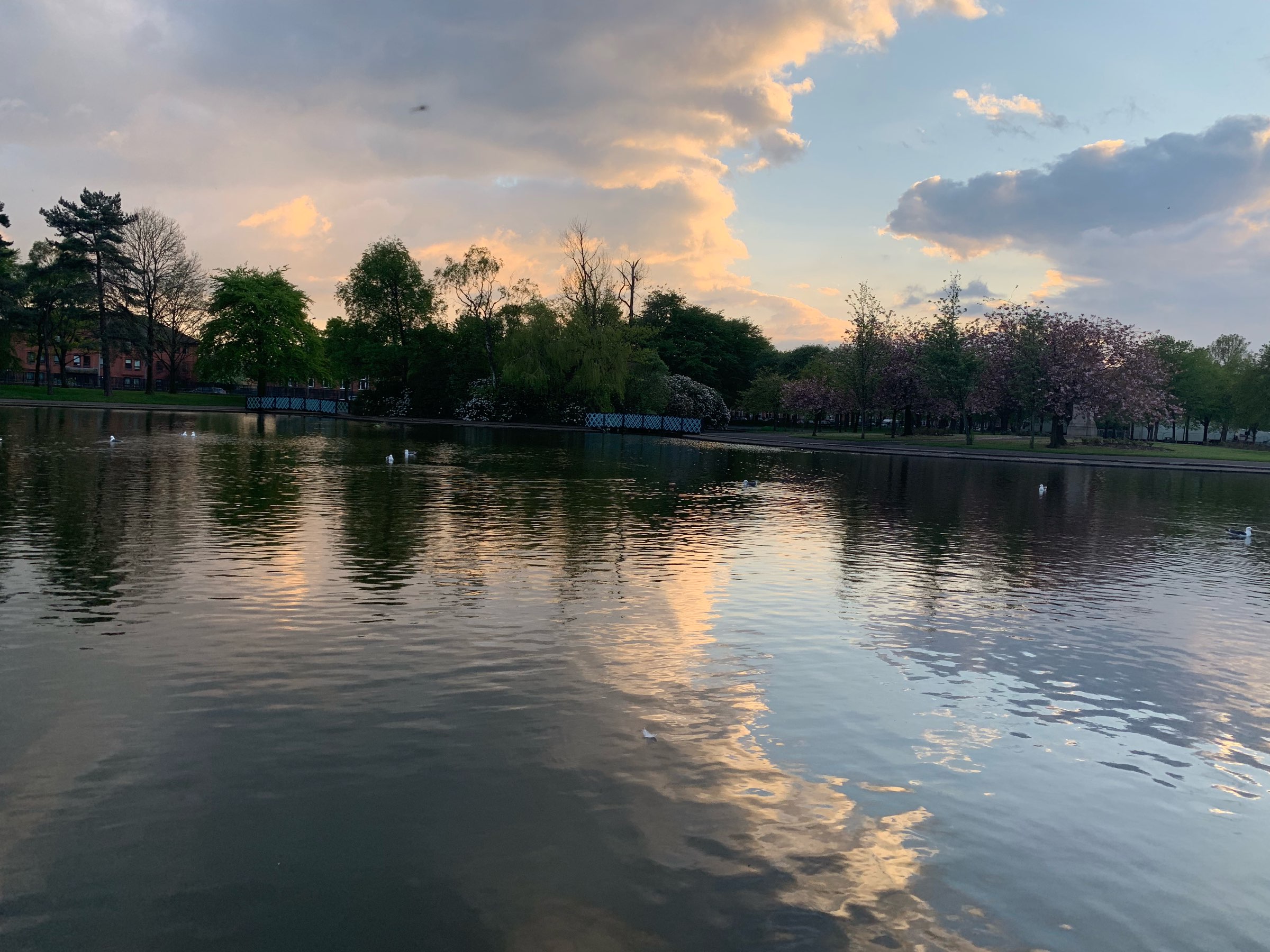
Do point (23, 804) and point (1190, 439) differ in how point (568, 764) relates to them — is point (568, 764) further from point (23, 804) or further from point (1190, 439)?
point (1190, 439)

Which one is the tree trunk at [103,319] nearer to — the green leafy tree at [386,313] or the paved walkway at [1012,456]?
the green leafy tree at [386,313]

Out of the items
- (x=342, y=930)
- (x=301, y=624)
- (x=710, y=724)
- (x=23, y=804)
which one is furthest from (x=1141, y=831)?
(x=301, y=624)

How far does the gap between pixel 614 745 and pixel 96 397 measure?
4413 inches

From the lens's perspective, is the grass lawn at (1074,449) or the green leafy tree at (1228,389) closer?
the grass lawn at (1074,449)

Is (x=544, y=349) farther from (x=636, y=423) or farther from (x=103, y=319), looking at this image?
(x=103, y=319)

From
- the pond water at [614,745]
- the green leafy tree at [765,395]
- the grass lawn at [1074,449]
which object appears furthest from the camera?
the green leafy tree at [765,395]

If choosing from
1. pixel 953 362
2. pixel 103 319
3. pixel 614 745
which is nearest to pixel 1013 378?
pixel 953 362

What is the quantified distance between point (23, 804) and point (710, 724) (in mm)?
5509

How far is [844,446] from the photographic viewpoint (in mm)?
70188

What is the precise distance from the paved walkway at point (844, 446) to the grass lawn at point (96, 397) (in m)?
1.72

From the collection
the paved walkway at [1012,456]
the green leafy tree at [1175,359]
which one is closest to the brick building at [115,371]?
the paved walkway at [1012,456]

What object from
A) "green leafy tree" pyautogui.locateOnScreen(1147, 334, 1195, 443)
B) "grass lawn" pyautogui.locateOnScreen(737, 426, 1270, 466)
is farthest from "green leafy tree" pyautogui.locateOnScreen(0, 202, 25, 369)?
"green leafy tree" pyautogui.locateOnScreen(1147, 334, 1195, 443)

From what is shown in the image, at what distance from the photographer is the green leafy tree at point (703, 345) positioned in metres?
120

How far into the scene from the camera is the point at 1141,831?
6.64m
